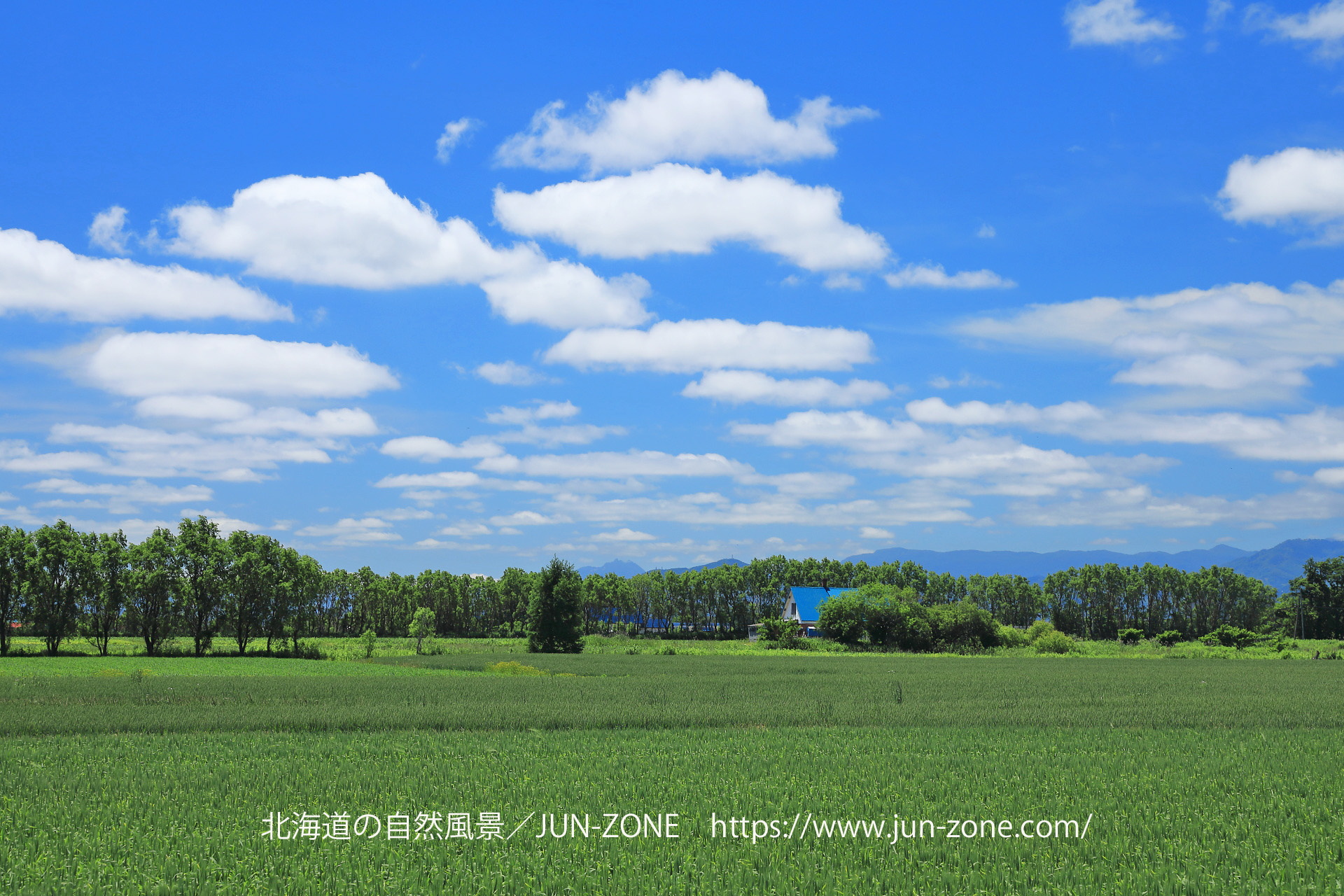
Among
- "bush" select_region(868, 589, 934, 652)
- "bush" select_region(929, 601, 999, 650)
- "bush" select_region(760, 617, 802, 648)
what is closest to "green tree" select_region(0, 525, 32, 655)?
"bush" select_region(760, 617, 802, 648)

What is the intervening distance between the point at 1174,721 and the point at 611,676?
2817 centimetres

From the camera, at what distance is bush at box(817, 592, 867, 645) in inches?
3556

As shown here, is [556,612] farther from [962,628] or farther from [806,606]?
[806,606]

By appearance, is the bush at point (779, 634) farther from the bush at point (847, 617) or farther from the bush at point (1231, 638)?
the bush at point (1231, 638)

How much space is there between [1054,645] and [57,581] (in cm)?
9811

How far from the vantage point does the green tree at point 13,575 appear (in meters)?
68.9

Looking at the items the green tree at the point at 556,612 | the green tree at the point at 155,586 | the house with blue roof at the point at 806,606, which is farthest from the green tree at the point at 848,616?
the green tree at the point at 155,586

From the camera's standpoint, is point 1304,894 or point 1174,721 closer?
point 1304,894

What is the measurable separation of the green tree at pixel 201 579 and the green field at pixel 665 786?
41.1 meters

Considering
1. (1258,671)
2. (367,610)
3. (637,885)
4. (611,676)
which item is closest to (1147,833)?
(637,885)

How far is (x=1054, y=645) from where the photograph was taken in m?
87.6

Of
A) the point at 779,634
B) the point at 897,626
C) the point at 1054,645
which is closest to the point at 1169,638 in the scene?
the point at 1054,645

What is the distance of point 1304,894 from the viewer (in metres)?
9.80

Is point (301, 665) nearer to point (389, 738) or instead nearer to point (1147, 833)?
point (389, 738)
